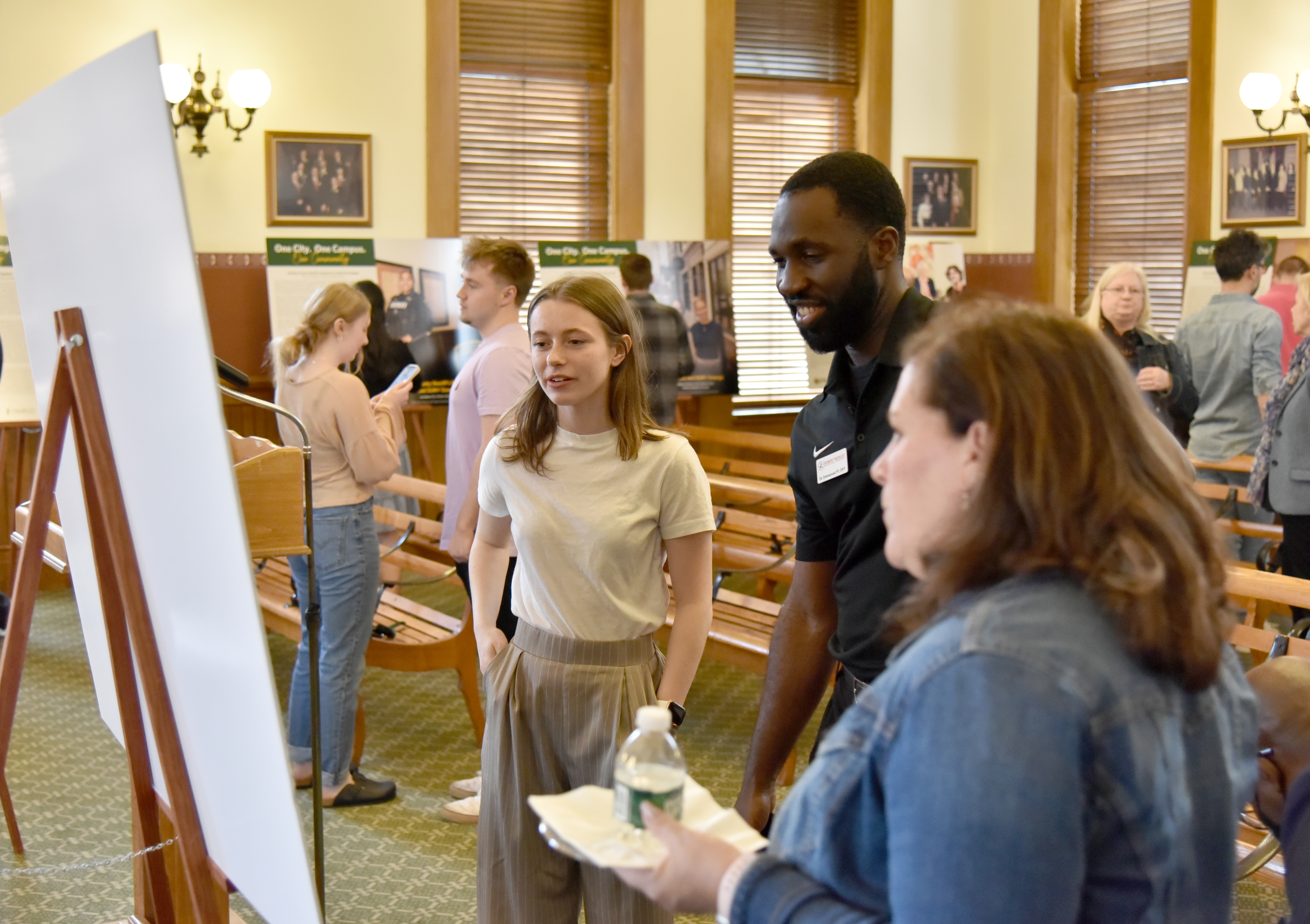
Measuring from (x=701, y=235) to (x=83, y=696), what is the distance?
5.24 metres

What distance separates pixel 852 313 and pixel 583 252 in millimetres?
6429

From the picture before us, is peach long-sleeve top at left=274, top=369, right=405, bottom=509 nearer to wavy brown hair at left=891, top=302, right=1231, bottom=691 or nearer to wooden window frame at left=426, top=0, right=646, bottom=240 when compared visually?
wavy brown hair at left=891, top=302, right=1231, bottom=691

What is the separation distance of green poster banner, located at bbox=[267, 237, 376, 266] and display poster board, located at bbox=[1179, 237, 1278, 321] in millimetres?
5153

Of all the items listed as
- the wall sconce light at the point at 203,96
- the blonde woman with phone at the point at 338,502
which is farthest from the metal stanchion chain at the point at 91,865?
the wall sconce light at the point at 203,96

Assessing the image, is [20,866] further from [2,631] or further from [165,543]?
[2,631]

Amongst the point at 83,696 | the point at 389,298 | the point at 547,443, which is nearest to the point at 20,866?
the point at 83,696

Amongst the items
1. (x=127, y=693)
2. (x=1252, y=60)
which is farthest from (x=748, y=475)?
(x=127, y=693)

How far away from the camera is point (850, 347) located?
195cm

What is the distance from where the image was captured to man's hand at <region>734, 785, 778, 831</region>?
2.02 m

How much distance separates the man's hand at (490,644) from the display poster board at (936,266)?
735 centimetres

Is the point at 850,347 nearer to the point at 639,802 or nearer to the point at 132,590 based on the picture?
the point at 639,802

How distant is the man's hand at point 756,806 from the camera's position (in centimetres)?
202

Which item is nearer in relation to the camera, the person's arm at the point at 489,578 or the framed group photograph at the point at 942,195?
the person's arm at the point at 489,578

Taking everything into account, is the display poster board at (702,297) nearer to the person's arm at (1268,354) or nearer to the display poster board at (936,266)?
the display poster board at (936,266)
